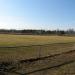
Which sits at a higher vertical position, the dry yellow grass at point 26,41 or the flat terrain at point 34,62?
the flat terrain at point 34,62

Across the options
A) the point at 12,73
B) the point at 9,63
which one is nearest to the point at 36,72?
the point at 12,73

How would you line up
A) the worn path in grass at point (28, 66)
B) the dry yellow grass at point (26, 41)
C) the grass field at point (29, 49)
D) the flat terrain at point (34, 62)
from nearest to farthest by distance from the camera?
1. the worn path in grass at point (28, 66)
2. the flat terrain at point (34, 62)
3. the grass field at point (29, 49)
4. the dry yellow grass at point (26, 41)

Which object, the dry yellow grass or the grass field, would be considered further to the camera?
the dry yellow grass

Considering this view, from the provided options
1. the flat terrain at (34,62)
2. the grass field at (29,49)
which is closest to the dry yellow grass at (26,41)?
the grass field at (29,49)

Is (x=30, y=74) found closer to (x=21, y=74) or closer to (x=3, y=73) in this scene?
(x=21, y=74)

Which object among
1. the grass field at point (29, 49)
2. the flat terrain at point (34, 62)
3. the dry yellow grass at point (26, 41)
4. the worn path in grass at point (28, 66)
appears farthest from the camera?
the dry yellow grass at point (26, 41)

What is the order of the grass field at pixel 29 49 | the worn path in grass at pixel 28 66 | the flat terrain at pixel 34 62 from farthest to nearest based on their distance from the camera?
the grass field at pixel 29 49 < the flat terrain at pixel 34 62 < the worn path in grass at pixel 28 66

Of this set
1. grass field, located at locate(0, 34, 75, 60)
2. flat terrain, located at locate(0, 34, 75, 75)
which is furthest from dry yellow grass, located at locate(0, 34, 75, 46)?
flat terrain, located at locate(0, 34, 75, 75)

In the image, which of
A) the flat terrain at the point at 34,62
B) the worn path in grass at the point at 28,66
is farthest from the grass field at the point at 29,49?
the worn path in grass at the point at 28,66

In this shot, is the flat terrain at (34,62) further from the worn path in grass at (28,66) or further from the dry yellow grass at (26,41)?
the dry yellow grass at (26,41)

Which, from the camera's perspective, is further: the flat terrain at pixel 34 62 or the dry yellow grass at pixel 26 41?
the dry yellow grass at pixel 26 41

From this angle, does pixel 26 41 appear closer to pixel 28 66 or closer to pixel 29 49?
pixel 29 49

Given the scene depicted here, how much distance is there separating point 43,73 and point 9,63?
3261 mm

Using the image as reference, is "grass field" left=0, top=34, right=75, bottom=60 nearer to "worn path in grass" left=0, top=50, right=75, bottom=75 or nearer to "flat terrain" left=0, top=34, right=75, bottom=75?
"flat terrain" left=0, top=34, right=75, bottom=75
